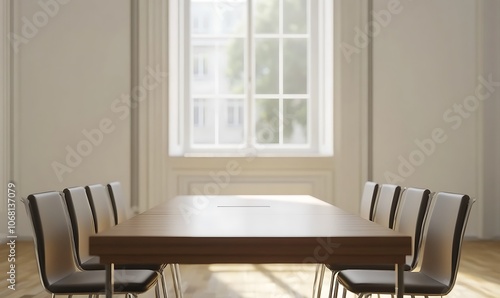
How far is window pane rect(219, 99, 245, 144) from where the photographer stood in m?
6.57

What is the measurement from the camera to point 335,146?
6254 mm

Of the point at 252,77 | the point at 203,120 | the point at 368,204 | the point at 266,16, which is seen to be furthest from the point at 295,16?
the point at 368,204

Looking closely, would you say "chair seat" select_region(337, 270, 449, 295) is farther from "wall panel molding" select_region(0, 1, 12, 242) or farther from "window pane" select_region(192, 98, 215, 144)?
"wall panel molding" select_region(0, 1, 12, 242)

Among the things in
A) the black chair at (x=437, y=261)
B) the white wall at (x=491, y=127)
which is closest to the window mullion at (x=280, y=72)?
the white wall at (x=491, y=127)

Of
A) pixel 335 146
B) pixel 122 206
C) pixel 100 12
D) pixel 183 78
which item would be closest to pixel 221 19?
pixel 183 78

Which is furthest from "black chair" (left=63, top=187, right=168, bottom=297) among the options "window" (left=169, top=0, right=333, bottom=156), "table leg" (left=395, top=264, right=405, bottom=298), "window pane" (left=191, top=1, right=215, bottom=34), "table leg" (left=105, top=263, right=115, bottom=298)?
"window pane" (left=191, top=1, right=215, bottom=34)

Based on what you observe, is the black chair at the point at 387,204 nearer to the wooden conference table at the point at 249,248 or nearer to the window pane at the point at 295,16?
the wooden conference table at the point at 249,248

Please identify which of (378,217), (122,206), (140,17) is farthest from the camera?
(140,17)

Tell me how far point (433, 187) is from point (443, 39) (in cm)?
163

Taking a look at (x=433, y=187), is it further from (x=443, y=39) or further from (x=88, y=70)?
(x=88, y=70)

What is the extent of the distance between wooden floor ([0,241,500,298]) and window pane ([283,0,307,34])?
283 cm

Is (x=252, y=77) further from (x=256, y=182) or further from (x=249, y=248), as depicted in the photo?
(x=249, y=248)

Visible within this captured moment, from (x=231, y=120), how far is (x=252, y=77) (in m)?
0.54

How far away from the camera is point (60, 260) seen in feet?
8.04
